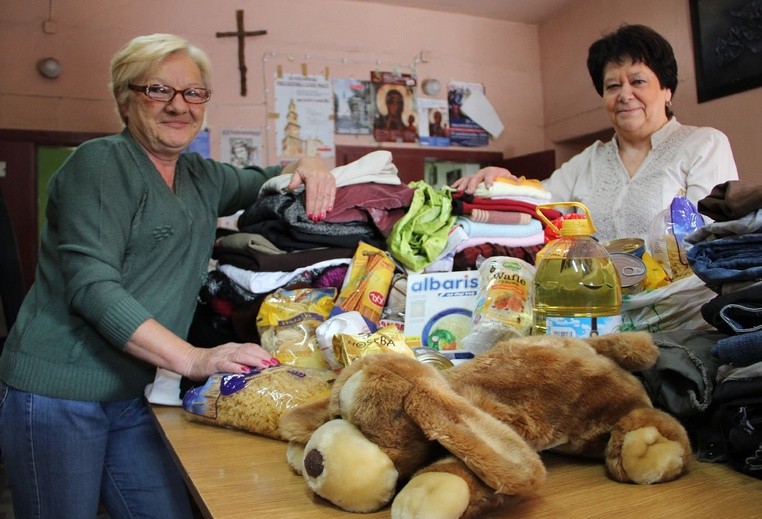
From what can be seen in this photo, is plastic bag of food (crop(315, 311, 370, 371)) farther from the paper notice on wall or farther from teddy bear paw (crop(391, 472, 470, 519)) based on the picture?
the paper notice on wall

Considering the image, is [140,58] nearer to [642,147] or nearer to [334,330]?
[334,330]

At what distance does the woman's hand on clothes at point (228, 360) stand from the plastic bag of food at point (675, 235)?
633 mm

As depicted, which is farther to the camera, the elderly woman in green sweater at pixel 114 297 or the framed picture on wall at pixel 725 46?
the framed picture on wall at pixel 725 46

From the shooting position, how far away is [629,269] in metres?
0.88

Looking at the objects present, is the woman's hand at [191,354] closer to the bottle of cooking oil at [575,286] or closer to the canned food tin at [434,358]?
the canned food tin at [434,358]

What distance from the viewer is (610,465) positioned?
588mm

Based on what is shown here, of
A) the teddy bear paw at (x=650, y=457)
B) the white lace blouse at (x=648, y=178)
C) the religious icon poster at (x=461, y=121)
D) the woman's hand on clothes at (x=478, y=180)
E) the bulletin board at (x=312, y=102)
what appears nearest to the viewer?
the teddy bear paw at (x=650, y=457)

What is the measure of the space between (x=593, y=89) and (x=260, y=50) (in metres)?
2.43

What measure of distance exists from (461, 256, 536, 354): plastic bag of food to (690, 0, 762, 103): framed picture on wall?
10.5ft

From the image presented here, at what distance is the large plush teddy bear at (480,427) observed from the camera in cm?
48

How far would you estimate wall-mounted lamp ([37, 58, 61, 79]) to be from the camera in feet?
12.3

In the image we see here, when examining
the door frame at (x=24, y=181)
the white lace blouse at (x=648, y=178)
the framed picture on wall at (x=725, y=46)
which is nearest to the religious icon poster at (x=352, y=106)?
the door frame at (x=24, y=181)

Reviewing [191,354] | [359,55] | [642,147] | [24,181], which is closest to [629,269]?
[191,354]

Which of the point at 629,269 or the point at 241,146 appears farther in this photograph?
the point at 241,146
